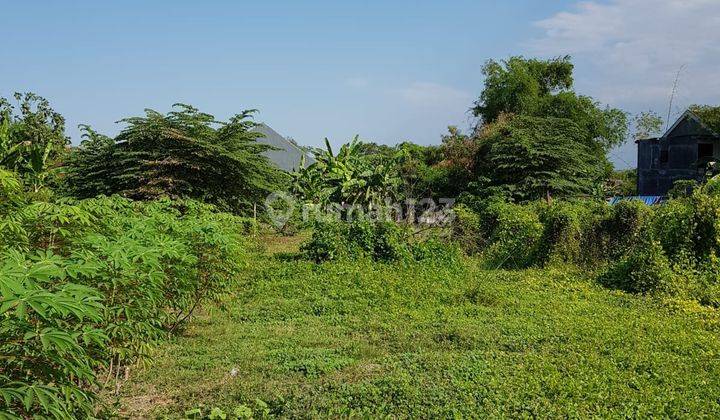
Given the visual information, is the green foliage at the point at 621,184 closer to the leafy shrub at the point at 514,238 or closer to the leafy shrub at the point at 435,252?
the leafy shrub at the point at 514,238

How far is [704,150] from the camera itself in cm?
2786

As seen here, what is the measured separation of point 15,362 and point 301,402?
248 cm

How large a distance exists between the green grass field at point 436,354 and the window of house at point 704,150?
22.3m

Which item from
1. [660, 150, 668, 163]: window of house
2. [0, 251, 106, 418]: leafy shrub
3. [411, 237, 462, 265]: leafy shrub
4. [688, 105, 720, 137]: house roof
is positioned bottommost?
[411, 237, 462, 265]: leafy shrub

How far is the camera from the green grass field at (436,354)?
15.5ft

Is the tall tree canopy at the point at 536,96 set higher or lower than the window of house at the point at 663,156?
higher

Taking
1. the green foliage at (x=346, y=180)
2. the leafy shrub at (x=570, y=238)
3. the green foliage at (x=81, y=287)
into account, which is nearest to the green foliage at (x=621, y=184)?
the green foliage at (x=346, y=180)

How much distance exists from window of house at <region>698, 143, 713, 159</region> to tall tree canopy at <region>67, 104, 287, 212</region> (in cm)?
2228

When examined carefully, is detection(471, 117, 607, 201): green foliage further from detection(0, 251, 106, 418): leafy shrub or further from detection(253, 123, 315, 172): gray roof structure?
detection(0, 251, 106, 418): leafy shrub

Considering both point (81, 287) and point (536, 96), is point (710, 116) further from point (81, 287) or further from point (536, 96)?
point (81, 287)

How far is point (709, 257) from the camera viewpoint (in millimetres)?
9430

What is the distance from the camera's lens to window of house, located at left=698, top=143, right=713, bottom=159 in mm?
27656

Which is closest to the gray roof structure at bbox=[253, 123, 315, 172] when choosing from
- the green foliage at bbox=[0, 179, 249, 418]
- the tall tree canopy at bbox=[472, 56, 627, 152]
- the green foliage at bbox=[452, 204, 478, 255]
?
the tall tree canopy at bbox=[472, 56, 627, 152]

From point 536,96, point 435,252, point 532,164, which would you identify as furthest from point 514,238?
point 536,96
